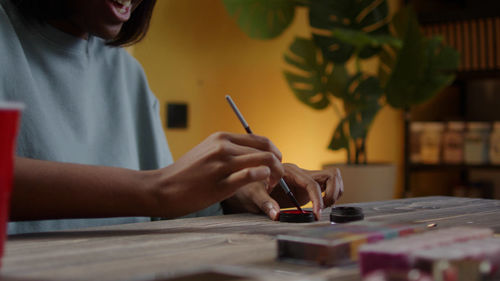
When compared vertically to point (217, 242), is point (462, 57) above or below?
above

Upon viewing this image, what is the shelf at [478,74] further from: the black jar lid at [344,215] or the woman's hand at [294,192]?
the black jar lid at [344,215]

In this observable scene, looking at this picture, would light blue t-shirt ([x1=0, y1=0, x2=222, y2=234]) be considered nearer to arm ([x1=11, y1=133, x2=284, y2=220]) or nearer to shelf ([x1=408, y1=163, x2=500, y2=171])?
arm ([x1=11, y1=133, x2=284, y2=220])

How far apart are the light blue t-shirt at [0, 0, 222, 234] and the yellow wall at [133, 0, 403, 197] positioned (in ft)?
2.74

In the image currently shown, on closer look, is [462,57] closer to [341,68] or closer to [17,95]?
[341,68]

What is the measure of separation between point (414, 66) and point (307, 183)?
188cm

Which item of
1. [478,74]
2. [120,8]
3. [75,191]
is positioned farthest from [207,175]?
[478,74]

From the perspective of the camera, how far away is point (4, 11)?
38.8 inches

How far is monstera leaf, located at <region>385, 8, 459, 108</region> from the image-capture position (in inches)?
104

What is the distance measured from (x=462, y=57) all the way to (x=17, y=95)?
9.44 feet

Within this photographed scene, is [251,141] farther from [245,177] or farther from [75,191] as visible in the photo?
[75,191]

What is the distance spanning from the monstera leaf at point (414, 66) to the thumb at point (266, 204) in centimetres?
187

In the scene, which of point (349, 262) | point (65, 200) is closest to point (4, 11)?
point (65, 200)

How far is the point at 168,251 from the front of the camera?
58 cm

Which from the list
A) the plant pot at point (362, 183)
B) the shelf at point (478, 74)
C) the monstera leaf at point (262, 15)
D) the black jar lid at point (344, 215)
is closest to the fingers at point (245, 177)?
the black jar lid at point (344, 215)
